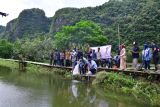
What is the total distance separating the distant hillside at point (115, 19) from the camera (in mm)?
45844

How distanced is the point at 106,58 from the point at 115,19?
1749 inches

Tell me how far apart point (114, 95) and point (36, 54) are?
27.5 metres

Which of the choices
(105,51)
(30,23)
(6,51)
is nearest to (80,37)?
(6,51)

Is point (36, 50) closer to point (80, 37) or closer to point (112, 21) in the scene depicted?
point (80, 37)

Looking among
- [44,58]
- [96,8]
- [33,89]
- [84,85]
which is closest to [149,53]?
[84,85]

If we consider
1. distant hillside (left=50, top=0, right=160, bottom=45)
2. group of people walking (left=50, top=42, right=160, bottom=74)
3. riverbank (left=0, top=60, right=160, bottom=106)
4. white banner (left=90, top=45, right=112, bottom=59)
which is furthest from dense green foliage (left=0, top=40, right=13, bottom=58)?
riverbank (left=0, top=60, right=160, bottom=106)

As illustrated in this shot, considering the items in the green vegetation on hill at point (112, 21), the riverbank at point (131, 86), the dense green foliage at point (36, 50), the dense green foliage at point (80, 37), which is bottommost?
Result: the riverbank at point (131, 86)

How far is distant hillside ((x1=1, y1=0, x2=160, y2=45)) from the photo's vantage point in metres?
45.8

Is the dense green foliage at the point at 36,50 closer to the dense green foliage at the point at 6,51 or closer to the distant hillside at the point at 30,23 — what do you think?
the dense green foliage at the point at 6,51

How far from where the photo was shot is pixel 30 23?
123m

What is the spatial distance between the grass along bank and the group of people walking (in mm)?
1051

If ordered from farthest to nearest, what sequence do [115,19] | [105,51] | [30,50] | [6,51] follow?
[115,19]
[6,51]
[30,50]
[105,51]

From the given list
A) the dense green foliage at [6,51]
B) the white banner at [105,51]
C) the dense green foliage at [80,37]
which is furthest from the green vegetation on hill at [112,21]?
the white banner at [105,51]

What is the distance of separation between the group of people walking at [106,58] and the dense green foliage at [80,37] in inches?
798
